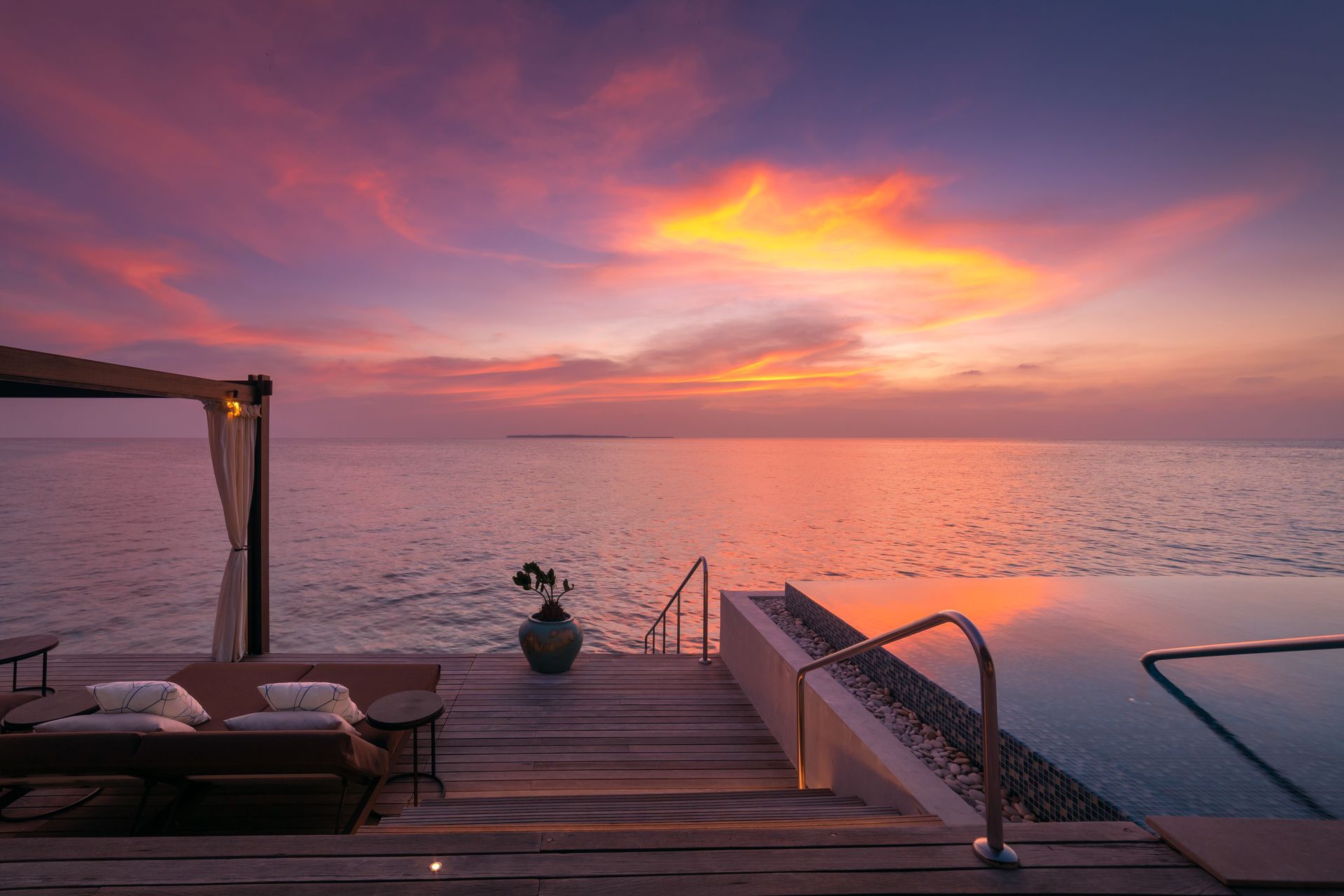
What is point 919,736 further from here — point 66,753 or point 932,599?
point 66,753

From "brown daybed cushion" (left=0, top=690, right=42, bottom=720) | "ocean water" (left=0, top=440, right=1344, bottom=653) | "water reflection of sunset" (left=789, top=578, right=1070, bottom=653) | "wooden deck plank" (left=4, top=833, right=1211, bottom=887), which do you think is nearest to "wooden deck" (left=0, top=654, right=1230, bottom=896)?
"wooden deck plank" (left=4, top=833, right=1211, bottom=887)

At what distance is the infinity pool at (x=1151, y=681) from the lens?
252 cm

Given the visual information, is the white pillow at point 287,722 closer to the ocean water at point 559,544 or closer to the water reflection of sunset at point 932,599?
the water reflection of sunset at point 932,599

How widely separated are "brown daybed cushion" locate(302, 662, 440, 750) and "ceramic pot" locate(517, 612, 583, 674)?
896 millimetres

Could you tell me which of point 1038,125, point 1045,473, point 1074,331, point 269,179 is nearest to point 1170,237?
point 1038,125

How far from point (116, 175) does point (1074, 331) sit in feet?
82.0

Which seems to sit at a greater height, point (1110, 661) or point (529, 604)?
point (1110, 661)

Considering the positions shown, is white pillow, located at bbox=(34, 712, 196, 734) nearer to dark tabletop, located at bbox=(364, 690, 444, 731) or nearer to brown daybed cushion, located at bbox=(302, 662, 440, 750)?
dark tabletop, located at bbox=(364, 690, 444, 731)

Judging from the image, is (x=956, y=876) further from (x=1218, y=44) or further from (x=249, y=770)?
(x=1218, y=44)

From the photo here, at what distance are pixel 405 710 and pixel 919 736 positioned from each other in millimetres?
3175

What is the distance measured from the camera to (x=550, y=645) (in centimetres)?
531

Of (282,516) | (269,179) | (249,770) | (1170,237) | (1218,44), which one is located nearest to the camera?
(249,770)

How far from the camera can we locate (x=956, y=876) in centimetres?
153

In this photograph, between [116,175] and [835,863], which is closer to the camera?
[835,863]
